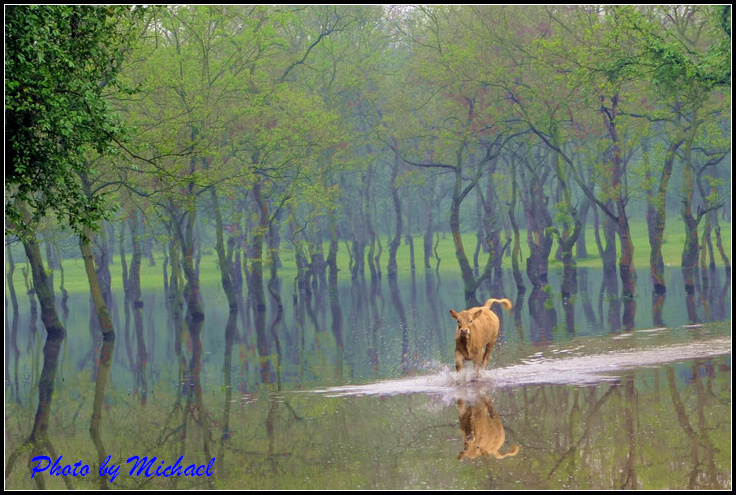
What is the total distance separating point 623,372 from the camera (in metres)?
19.8

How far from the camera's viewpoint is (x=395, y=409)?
17.4 m

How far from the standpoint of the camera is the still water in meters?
12.6

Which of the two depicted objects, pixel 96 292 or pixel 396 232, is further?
pixel 396 232

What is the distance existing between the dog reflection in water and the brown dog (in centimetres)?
179

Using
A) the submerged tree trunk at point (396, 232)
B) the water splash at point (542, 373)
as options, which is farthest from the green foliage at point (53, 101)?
the submerged tree trunk at point (396, 232)

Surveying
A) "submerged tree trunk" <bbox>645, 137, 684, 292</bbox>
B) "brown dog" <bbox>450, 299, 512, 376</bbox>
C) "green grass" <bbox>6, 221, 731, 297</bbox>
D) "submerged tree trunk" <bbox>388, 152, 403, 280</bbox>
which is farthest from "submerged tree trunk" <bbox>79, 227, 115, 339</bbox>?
"green grass" <bbox>6, 221, 731, 297</bbox>

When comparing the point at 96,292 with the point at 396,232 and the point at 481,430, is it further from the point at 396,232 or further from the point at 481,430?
the point at 396,232

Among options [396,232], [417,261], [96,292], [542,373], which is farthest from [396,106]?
[542,373]

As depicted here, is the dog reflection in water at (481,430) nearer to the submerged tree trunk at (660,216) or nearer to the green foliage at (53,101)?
the green foliage at (53,101)

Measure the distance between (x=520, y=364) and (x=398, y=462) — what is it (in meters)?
9.52

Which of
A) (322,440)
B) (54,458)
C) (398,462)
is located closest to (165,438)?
(54,458)

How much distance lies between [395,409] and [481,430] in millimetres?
2869

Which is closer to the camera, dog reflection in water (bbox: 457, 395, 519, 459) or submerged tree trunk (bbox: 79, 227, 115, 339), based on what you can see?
dog reflection in water (bbox: 457, 395, 519, 459)

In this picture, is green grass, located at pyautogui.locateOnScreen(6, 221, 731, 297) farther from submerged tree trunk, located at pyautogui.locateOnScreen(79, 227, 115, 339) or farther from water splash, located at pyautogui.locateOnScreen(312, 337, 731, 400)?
water splash, located at pyautogui.locateOnScreen(312, 337, 731, 400)
